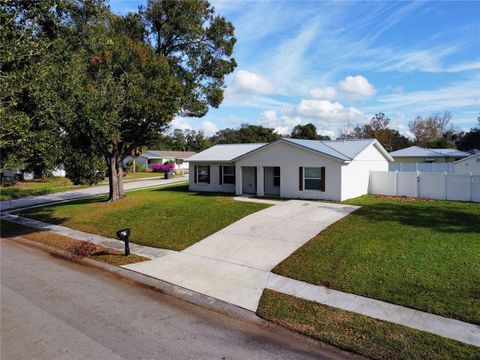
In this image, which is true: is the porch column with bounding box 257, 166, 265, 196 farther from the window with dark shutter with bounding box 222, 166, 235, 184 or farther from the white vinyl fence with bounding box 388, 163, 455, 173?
the white vinyl fence with bounding box 388, 163, 455, 173

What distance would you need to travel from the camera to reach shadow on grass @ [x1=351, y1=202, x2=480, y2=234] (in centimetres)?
1178

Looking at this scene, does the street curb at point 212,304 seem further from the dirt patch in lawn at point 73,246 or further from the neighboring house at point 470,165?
the neighboring house at point 470,165

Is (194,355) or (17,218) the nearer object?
(194,355)

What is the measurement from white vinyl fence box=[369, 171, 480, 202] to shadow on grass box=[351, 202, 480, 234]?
2.70 metres

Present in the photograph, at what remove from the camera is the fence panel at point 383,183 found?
20.6 m

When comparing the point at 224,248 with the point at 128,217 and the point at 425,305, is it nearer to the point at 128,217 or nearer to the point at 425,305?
the point at 425,305

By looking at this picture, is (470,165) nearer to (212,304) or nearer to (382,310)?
(382,310)

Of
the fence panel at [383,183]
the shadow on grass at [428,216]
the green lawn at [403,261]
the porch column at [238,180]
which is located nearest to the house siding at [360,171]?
the fence panel at [383,183]

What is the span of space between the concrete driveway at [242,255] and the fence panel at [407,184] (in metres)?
6.12

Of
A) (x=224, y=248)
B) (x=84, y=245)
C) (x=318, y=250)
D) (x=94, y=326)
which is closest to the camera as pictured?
(x=94, y=326)

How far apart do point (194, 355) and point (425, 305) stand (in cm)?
470

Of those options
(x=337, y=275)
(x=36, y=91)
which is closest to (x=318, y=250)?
(x=337, y=275)

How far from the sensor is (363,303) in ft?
23.4

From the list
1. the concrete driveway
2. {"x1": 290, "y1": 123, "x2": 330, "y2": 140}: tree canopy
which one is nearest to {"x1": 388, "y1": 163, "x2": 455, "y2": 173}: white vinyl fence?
the concrete driveway
